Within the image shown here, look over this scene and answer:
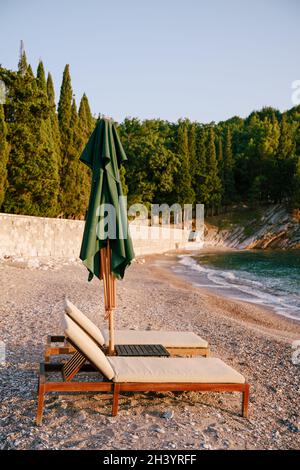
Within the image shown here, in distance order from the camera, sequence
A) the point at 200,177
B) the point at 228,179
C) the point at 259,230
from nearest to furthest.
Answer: the point at 259,230 → the point at 200,177 → the point at 228,179

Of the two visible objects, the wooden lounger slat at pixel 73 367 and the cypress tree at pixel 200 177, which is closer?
the wooden lounger slat at pixel 73 367

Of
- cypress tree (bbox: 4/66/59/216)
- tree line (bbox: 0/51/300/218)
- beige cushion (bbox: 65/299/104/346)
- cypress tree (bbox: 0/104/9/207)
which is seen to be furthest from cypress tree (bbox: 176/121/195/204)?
beige cushion (bbox: 65/299/104/346)

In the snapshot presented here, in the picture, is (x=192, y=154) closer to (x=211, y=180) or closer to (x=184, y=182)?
Result: (x=211, y=180)

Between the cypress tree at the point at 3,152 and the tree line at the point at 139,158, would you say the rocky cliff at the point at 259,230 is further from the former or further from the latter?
the cypress tree at the point at 3,152

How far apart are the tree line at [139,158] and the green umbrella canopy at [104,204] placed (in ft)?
63.9

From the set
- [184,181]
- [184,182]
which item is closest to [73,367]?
[184,182]

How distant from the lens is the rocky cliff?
188ft

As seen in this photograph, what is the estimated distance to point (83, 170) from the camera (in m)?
36.2

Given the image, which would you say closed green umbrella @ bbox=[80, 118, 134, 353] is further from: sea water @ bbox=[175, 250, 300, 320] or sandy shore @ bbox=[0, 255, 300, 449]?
sea water @ bbox=[175, 250, 300, 320]

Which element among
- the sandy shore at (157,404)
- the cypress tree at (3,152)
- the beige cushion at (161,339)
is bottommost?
the sandy shore at (157,404)

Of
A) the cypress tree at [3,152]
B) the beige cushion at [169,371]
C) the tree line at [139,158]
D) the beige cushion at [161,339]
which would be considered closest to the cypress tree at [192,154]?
the tree line at [139,158]

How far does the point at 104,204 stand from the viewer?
5090mm

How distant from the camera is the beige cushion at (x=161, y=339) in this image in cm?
601

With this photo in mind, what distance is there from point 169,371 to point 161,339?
5.21 ft
